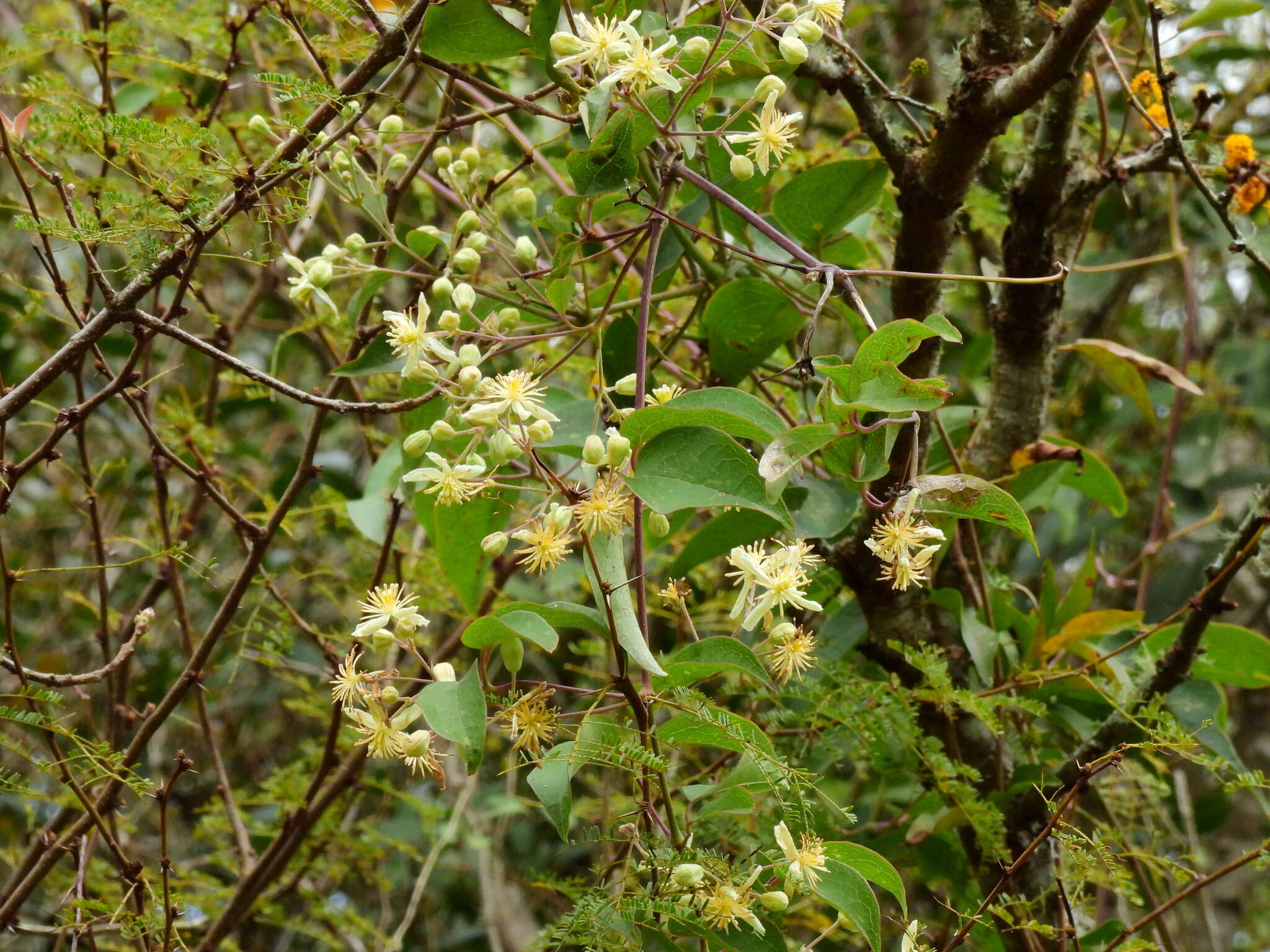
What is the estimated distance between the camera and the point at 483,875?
6.17 ft

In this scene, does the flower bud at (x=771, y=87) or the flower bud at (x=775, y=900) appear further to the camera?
the flower bud at (x=771, y=87)

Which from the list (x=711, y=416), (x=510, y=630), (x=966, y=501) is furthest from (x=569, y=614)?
(x=966, y=501)

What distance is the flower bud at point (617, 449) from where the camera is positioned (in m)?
0.64

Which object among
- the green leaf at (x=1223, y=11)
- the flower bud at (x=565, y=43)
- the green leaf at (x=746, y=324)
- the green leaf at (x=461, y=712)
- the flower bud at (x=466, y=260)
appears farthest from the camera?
the green leaf at (x=1223, y=11)

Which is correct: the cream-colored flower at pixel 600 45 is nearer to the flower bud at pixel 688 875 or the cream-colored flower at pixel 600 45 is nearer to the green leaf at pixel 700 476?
the green leaf at pixel 700 476

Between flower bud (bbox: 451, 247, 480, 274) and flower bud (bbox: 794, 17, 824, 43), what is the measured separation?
0.27m

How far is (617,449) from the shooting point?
2.12ft

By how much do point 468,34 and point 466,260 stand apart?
0.54 feet

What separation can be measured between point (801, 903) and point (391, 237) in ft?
3.26

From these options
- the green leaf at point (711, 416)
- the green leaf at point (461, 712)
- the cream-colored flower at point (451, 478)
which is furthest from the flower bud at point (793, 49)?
the green leaf at point (461, 712)

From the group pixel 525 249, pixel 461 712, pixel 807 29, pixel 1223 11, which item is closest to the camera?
pixel 461 712

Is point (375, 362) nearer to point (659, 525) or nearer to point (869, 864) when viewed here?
point (659, 525)

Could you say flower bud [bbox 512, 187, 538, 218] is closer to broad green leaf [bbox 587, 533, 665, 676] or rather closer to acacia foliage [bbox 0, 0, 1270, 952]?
acacia foliage [bbox 0, 0, 1270, 952]

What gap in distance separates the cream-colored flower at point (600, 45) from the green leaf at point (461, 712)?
A: 38 centimetres
